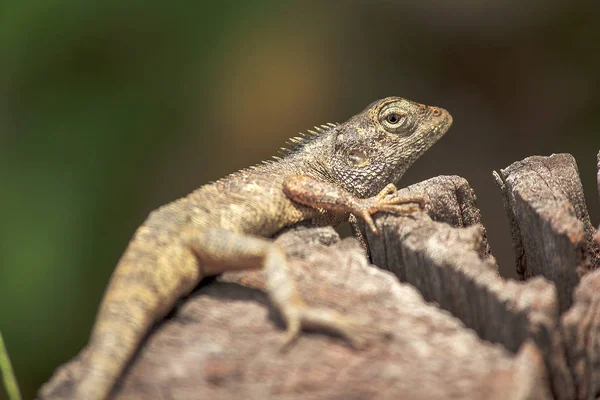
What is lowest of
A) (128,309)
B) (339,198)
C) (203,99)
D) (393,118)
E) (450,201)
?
(128,309)

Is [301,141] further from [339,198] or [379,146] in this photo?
[339,198]

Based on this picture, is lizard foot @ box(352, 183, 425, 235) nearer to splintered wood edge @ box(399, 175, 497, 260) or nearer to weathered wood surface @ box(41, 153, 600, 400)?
splintered wood edge @ box(399, 175, 497, 260)

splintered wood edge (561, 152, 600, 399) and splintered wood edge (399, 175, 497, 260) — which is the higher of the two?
splintered wood edge (399, 175, 497, 260)

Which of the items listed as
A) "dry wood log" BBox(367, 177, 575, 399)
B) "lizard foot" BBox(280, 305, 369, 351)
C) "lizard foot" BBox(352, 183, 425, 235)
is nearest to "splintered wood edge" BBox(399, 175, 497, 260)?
"lizard foot" BBox(352, 183, 425, 235)

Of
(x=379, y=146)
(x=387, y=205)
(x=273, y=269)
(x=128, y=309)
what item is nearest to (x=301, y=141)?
(x=379, y=146)

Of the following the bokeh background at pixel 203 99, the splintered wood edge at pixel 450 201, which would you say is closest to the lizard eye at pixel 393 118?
the splintered wood edge at pixel 450 201

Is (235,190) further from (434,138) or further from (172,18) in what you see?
(172,18)
